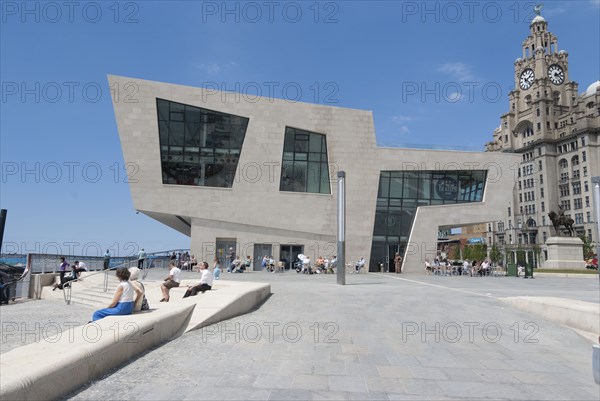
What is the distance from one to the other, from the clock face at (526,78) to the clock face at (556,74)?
13.2ft

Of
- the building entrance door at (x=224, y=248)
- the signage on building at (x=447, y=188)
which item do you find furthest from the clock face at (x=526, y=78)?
the building entrance door at (x=224, y=248)

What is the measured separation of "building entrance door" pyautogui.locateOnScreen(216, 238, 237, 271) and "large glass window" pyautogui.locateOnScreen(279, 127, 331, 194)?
5.77 metres

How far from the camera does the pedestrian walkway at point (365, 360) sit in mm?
5570

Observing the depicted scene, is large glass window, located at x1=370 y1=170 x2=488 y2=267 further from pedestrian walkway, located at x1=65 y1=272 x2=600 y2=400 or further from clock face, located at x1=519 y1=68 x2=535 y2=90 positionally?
clock face, located at x1=519 y1=68 x2=535 y2=90

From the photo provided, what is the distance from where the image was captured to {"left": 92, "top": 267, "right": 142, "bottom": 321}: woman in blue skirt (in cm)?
855

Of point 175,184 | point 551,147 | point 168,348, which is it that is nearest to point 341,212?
point 168,348

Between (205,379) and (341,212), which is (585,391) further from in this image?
(341,212)

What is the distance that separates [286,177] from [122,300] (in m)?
27.0

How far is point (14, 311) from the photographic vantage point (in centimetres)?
1862

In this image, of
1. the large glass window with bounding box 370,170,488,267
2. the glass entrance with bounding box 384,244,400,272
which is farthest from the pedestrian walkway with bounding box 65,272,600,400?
the glass entrance with bounding box 384,244,400,272

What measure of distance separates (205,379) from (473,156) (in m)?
35.9

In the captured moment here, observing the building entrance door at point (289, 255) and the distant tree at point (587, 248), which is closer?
the building entrance door at point (289, 255)

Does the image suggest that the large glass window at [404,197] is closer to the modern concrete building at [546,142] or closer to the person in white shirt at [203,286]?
the person in white shirt at [203,286]

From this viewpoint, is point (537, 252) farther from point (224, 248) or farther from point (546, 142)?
point (224, 248)
